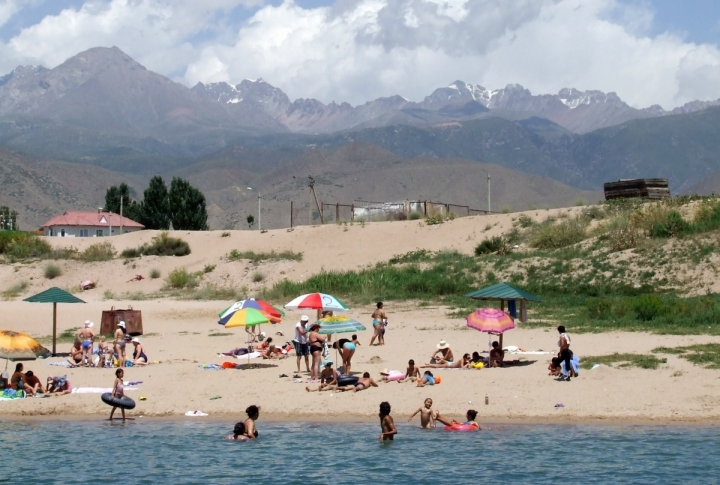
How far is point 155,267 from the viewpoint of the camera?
55.3m

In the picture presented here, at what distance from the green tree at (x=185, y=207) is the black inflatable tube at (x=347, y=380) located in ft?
216

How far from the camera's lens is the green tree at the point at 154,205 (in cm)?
8912

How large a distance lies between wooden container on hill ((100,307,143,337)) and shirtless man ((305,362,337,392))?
10467 mm

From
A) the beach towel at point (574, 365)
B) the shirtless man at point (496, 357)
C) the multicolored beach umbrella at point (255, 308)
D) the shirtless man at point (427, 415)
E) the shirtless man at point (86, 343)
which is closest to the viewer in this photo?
the shirtless man at point (427, 415)

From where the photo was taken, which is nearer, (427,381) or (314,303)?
(427,381)

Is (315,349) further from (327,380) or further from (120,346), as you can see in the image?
(120,346)

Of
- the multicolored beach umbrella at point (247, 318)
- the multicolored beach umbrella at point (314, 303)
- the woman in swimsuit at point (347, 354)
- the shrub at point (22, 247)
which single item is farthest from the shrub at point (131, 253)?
the woman in swimsuit at point (347, 354)

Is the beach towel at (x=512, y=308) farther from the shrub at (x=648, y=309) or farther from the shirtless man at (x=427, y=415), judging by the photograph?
the shirtless man at (x=427, y=415)

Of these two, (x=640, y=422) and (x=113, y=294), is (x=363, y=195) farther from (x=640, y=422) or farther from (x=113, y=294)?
(x=640, y=422)

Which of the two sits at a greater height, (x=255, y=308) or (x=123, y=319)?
(x=255, y=308)

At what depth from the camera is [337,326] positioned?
73.7ft

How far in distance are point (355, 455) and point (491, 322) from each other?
20.6 feet

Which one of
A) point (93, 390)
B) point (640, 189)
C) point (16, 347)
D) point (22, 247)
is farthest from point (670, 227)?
point (22, 247)

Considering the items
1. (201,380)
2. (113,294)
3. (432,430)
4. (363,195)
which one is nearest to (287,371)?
(201,380)
